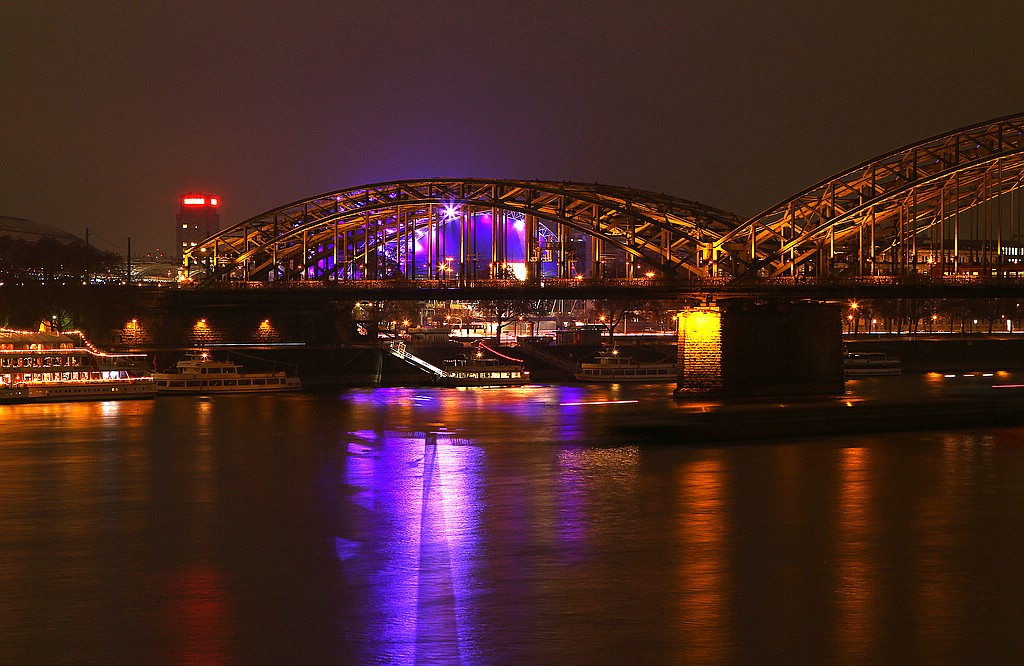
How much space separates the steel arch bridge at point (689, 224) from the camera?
66375mm

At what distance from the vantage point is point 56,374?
62.2 meters

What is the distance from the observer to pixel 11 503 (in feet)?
94.8

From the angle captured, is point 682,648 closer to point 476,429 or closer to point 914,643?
point 914,643

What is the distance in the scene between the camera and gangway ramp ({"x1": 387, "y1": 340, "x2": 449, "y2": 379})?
80.4 meters

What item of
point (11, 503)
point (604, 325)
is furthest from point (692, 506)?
point (604, 325)

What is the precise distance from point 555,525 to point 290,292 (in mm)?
A: 49825

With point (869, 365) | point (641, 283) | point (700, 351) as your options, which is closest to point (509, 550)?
point (700, 351)

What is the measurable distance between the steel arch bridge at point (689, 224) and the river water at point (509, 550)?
2541 centimetres

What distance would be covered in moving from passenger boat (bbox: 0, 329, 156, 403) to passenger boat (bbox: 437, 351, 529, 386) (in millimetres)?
19611

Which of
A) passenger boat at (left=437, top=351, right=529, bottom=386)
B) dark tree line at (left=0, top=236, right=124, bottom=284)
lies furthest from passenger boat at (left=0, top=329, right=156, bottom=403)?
dark tree line at (left=0, top=236, right=124, bottom=284)

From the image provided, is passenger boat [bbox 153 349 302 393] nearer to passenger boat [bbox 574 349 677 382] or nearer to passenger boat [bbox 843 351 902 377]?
passenger boat [bbox 574 349 677 382]

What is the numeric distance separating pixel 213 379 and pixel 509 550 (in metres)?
49.5

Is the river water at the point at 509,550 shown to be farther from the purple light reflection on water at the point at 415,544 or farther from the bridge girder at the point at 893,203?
the bridge girder at the point at 893,203

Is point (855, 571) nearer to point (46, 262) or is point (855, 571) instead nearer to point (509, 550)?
point (509, 550)
